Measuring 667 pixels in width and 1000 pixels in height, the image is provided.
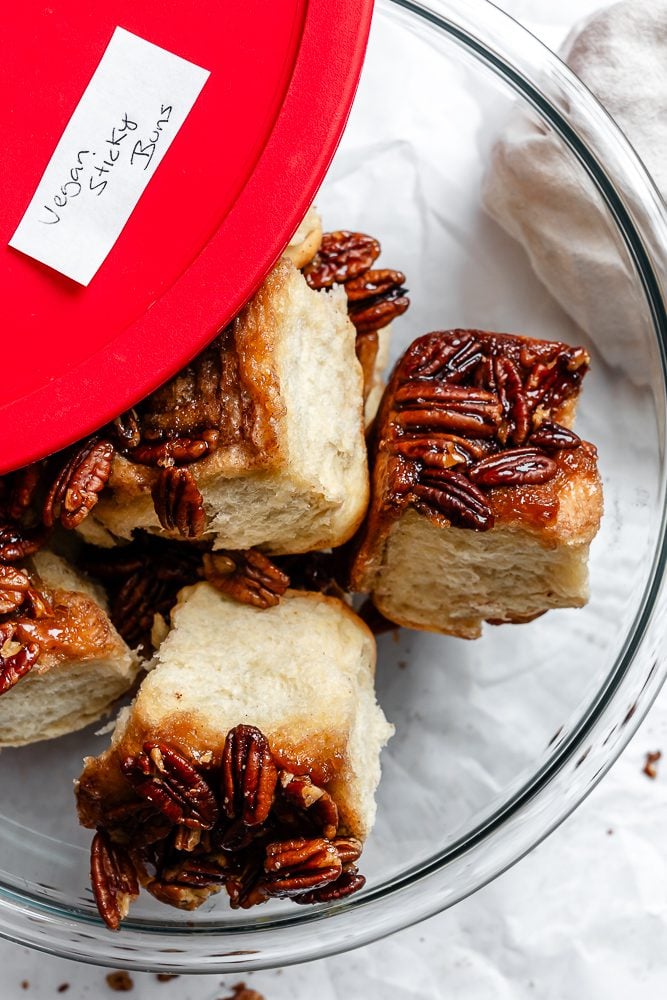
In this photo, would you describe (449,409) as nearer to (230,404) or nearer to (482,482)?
(482,482)

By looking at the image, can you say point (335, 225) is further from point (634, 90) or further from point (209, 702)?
point (209, 702)

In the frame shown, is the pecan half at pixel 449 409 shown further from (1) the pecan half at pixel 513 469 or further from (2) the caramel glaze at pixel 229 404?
(2) the caramel glaze at pixel 229 404

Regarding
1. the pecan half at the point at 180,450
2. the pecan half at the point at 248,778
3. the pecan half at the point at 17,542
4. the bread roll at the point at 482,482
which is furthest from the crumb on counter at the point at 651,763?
the pecan half at the point at 17,542

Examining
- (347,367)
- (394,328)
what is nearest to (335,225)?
(394,328)

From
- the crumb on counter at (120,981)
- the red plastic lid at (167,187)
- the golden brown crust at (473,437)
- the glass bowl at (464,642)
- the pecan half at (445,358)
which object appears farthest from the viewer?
the crumb on counter at (120,981)

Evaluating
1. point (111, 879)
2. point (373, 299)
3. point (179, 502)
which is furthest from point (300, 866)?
point (373, 299)

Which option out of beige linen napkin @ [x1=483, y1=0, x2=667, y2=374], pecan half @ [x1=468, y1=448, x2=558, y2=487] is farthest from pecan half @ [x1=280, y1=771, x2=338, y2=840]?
beige linen napkin @ [x1=483, y1=0, x2=667, y2=374]

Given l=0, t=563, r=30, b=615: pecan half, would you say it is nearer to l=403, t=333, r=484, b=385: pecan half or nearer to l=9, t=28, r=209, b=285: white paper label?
l=9, t=28, r=209, b=285: white paper label
